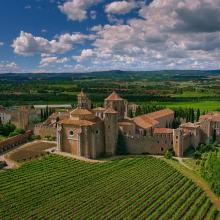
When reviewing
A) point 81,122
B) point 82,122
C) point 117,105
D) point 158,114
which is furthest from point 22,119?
point 158,114

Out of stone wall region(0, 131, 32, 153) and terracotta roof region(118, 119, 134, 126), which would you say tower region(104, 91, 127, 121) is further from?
stone wall region(0, 131, 32, 153)

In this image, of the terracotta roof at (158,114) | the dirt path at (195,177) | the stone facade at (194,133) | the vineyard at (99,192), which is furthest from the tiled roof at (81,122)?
the terracotta roof at (158,114)

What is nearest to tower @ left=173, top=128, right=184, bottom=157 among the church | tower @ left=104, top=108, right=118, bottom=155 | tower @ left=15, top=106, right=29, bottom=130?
the church

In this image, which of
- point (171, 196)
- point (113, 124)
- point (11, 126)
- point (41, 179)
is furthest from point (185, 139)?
point (11, 126)

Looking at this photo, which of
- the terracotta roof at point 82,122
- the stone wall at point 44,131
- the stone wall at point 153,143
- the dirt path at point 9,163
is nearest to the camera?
the dirt path at point 9,163

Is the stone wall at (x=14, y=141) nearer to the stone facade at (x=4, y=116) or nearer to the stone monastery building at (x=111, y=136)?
the stone monastery building at (x=111, y=136)

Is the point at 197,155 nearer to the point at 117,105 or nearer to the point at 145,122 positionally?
the point at 145,122
